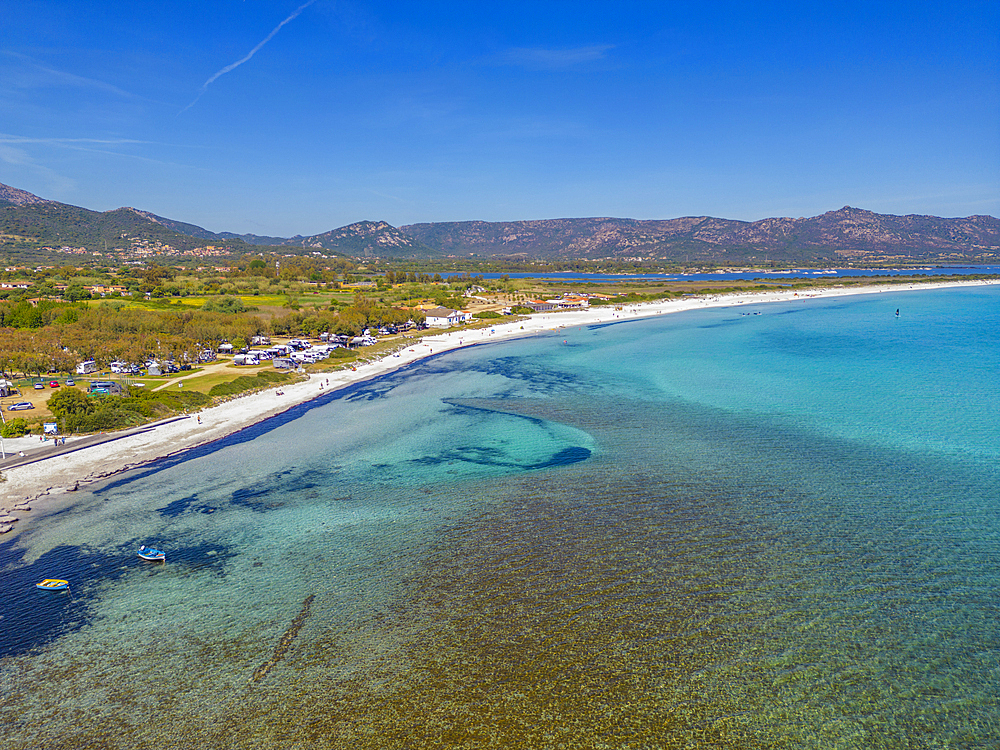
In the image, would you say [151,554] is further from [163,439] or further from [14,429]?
[14,429]

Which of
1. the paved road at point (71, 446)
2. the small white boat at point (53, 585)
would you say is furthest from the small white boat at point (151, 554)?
the paved road at point (71, 446)

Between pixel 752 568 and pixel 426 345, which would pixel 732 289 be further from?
pixel 752 568

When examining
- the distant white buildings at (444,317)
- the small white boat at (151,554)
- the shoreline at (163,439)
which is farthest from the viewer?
the distant white buildings at (444,317)

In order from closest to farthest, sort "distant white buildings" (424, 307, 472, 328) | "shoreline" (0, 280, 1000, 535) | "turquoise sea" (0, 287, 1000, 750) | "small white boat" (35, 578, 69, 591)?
"turquoise sea" (0, 287, 1000, 750) → "small white boat" (35, 578, 69, 591) → "shoreline" (0, 280, 1000, 535) → "distant white buildings" (424, 307, 472, 328)

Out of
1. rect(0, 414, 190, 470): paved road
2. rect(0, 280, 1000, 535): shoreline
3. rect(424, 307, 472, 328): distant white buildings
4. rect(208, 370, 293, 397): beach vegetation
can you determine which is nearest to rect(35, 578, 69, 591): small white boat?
rect(0, 280, 1000, 535): shoreline

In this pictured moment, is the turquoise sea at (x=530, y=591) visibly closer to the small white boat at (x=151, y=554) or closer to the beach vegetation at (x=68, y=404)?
the small white boat at (x=151, y=554)

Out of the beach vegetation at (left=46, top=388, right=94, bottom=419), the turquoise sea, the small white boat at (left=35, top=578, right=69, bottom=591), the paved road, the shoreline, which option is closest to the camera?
the turquoise sea

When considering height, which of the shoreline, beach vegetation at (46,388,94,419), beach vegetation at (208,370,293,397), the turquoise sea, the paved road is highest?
beach vegetation at (46,388,94,419)

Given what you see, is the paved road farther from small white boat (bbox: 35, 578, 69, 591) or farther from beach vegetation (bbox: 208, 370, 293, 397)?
small white boat (bbox: 35, 578, 69, 591)

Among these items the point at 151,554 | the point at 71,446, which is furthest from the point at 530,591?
the point at 71,446
